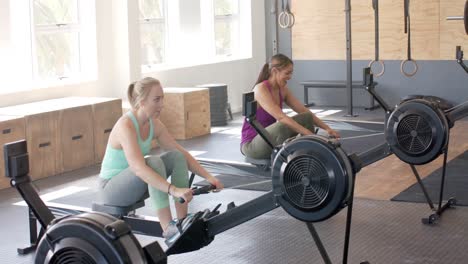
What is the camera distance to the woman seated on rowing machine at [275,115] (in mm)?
4902

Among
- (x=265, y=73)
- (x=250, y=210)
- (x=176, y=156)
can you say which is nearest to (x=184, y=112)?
(x=265, y=73)

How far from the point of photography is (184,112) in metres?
7.74

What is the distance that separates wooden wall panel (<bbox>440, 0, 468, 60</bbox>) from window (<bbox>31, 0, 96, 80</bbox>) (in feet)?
14.0

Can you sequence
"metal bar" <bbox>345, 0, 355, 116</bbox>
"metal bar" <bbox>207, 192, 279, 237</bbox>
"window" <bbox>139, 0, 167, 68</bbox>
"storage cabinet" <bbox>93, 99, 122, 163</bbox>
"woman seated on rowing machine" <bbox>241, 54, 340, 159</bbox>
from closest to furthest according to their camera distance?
"metal bar" <bbox>207, 192, 279, 237</bbox>, "woman seated on rowing machine" <bbox>241, 54, 340, 159</bbox>, "storage cabinet" <bbox>93, 99, 122, 163</bbox>, "window" <bbox>139, 0, 167, 68</bbox>, "metal bar" <bbox>345, 0, 355, 116</bbox>

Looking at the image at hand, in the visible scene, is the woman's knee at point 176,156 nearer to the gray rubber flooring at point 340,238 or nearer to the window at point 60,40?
the gray rubber flooring at point 340,238

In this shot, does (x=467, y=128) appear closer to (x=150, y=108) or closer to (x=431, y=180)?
(x=431, y=180)

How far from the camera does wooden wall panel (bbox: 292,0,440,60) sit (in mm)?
9367

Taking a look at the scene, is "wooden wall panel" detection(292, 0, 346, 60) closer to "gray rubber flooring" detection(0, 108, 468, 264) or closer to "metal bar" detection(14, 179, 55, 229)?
"gray rubber flooring" detection(0, 108, 468, 264)

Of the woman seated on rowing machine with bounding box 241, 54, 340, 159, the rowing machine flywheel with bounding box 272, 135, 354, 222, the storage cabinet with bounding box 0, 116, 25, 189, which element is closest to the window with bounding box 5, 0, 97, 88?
the storage cabinet with bounding box 0, 116, 25, 189

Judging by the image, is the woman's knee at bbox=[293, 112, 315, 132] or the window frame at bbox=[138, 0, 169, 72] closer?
the woman's knee at bbox=[293, 112, 315, 132]

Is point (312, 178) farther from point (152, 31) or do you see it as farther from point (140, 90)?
point (152, 31)

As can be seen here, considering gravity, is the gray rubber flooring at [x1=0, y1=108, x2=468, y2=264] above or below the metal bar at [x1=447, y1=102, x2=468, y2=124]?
below

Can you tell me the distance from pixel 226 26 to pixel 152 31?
61.5 inches

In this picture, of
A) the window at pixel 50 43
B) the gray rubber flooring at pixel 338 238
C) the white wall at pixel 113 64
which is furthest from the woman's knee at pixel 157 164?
the window at pixel 50 43
